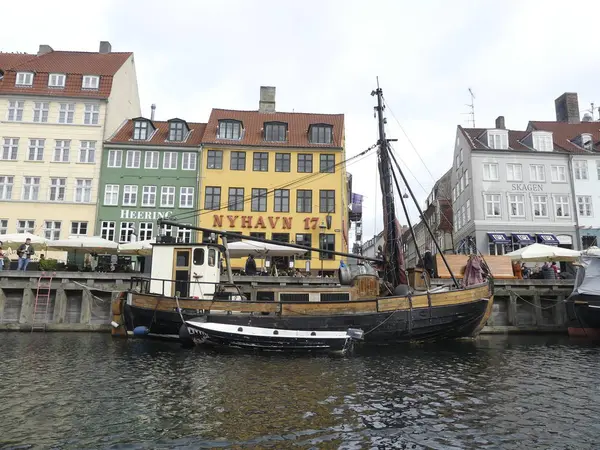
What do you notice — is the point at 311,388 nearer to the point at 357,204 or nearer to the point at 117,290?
the point at 117,290

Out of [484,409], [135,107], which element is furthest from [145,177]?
[484,409]

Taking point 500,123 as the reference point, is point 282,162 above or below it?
below

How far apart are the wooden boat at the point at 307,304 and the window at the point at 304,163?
17033 mm

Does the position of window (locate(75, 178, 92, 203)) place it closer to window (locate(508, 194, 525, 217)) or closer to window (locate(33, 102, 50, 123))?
window (locate(33, 102, 50, 123))

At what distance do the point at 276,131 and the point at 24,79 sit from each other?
69.3 feet

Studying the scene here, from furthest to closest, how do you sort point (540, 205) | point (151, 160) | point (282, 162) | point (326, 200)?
point (540, 205) < point (282, 162) < point (151, 160) < point (326, 200)

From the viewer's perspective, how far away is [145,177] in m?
37.0

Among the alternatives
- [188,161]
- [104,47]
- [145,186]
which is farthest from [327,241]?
[104,47]

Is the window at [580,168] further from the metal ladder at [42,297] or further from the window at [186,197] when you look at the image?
the metal ladder at [42,297]

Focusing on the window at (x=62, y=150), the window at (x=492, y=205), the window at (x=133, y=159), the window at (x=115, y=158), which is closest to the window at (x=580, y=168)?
the window at (x=492, y=205)

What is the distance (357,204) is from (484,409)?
51.0 metres

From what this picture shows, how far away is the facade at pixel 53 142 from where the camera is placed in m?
35.8

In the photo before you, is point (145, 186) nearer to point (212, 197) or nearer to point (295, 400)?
point (212, 197)

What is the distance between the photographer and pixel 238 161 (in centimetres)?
3772
